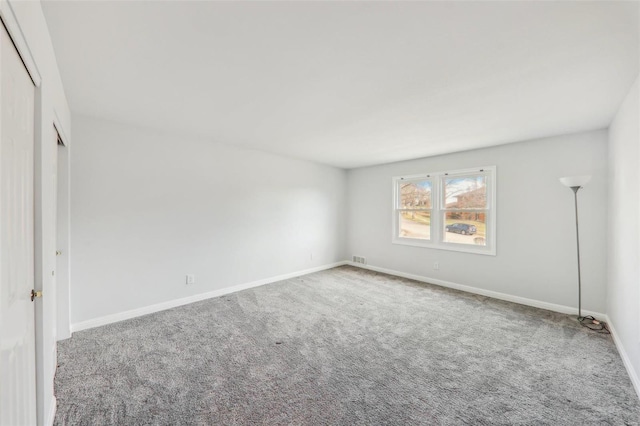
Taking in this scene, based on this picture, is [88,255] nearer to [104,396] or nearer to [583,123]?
[104,396]

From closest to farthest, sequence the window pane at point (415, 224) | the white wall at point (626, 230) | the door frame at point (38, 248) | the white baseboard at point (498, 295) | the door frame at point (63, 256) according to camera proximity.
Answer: the door frame at point (38, 248), the white wall at point (626, 230), the door frame at point (63, 256), the white baseboard at point (498, 295), the window pane at point (415, 224)

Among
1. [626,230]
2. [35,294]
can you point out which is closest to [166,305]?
[35,294]

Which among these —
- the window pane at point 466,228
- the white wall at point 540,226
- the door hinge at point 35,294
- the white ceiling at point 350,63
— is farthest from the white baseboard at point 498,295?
the door hinge at point 35,294

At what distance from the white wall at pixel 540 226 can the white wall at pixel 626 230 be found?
0.24m

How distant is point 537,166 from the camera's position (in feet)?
12.0

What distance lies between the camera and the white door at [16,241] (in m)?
0.98

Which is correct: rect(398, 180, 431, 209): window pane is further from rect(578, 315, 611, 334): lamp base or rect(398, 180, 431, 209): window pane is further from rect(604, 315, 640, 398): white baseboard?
rect(604, 315, 640, 398): white baseboard

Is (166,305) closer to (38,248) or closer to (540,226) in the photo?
(38,248)

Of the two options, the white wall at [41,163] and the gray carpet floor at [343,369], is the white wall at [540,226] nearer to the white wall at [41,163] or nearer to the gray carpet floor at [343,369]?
the gray carpet floor at [343,369]

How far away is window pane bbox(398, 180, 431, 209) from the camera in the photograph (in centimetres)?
494

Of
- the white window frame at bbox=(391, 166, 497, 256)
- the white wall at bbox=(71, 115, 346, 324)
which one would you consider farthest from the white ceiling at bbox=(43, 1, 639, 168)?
the white window frame at bbox=(391, 166, 497, 256)

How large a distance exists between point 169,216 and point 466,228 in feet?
15.0

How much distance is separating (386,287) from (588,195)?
9.65 feet

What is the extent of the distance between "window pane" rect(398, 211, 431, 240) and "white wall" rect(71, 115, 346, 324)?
205cm
